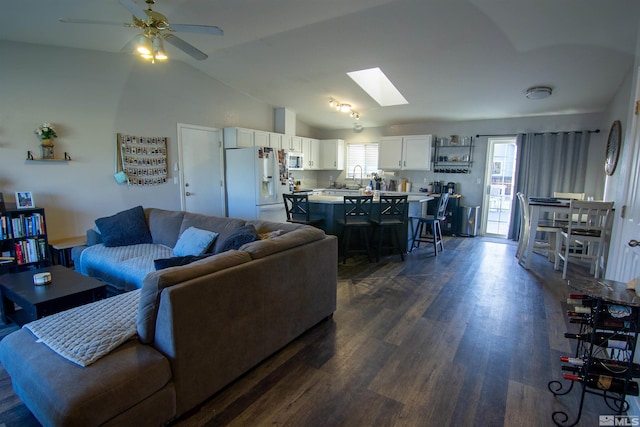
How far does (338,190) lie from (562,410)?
6042 millimetres

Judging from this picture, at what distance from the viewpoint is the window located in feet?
25.5

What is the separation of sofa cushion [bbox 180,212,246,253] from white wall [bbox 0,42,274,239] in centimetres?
179

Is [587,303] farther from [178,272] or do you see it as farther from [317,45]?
[317,45]

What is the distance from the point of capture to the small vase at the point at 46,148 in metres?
3.86

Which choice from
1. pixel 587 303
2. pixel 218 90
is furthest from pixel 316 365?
pixel 218 90

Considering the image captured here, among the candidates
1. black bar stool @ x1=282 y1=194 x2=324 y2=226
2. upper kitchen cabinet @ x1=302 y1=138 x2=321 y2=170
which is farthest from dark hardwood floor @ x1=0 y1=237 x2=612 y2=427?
upper kitchen cabinet @ x1=302 y1=138 x2=321 y2=170

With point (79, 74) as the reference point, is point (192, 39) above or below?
above

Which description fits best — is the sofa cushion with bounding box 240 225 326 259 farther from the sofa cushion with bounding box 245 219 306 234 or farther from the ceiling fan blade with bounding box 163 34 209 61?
the ceiling fan blade with bounding box 163 34 209 61

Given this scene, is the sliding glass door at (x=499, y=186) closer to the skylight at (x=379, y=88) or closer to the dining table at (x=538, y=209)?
the dining table at (x=538, y=209)

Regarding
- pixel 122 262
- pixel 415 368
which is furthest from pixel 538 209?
pixel 122 262

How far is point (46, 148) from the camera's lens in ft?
12.7

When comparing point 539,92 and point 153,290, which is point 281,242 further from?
point 539,92

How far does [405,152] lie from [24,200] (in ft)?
20.8

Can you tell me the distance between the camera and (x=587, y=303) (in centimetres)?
170
